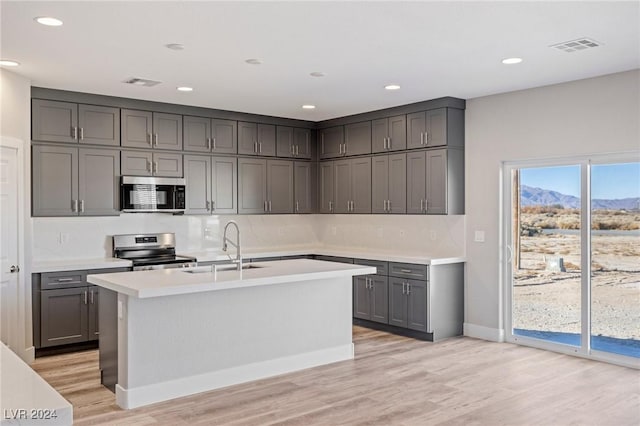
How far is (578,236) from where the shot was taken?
5.43m

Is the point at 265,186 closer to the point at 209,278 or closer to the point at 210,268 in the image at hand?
the point at 210,268

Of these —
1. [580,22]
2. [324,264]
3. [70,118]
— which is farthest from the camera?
[70,118]

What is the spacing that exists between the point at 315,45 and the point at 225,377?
269 cm

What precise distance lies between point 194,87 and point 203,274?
6.81ft

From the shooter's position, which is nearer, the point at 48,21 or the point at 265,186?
the point at 48,21

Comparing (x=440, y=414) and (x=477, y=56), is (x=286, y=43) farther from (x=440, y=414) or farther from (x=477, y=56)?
(x=440, y=414)

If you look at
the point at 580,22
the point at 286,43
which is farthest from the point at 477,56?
the point at 286,43

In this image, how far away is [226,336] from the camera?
14.8 feet

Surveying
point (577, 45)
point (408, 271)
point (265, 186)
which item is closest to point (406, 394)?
point (408, 271)

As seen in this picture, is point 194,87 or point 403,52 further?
point 194,87

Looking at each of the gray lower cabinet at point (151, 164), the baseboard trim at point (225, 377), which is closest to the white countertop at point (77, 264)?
the gray lower cabinet at point (151, 164)

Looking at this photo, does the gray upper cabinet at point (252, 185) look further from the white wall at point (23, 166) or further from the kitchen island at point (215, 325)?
the white wall at point (23, 166)

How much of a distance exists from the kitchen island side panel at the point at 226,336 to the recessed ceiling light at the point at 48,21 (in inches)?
75.9

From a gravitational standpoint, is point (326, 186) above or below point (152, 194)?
above
